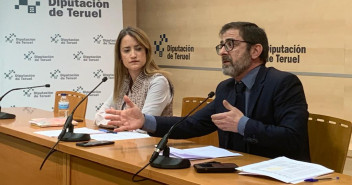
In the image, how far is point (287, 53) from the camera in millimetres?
4785

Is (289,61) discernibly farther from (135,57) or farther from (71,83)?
(71,83)

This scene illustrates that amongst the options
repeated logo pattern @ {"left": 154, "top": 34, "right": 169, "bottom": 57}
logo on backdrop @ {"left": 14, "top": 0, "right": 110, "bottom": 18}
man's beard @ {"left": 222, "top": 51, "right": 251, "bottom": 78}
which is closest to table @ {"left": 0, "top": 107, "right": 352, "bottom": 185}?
man's beard @ {"left": 222, "top": 51, "right": 251, "bottom": 78}

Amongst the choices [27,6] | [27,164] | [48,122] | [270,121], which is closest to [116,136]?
[27,164]

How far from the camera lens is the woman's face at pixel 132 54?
12.7 ft

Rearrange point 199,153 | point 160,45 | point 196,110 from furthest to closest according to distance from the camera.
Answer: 1. point 160,45
2. point 196,110
3. point 199,153

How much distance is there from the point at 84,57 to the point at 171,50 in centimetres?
109

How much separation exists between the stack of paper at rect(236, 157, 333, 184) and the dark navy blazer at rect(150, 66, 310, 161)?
1.07 feet

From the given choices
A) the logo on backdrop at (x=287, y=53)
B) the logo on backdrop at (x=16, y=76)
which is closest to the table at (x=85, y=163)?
the logo on backdrop at (x=287, y=53)

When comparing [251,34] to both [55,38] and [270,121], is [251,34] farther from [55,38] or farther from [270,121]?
[55,38]

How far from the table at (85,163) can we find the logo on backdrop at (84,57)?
2.38 m

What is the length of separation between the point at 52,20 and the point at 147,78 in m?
2.72

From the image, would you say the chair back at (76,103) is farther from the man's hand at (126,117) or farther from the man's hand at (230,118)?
the man's hand at (230,118)

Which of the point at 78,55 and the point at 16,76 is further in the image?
the point at 78,55

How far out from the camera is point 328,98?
450 centimetres
